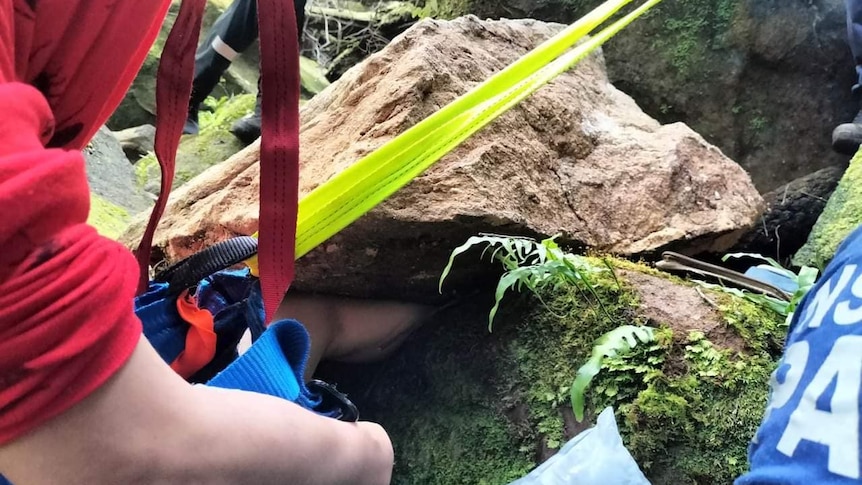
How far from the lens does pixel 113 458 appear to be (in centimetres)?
54

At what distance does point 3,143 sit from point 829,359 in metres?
0.73

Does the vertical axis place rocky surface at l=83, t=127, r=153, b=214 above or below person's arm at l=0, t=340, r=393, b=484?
below

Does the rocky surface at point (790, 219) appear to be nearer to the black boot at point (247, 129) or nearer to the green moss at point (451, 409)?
the green moss at point (451, 409)

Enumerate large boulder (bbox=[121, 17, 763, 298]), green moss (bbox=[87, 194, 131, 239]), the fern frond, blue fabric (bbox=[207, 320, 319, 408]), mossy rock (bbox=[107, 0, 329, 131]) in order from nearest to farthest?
blue fabric (bbox=[207, 320, 319, 408]) < the fern frond < large boulder (bbox=[121, 17, 763, 298]) < green moss (bbox=[87, 194, 131, 239]) < mossy rock (bbox=[107, 0, 329, 131])

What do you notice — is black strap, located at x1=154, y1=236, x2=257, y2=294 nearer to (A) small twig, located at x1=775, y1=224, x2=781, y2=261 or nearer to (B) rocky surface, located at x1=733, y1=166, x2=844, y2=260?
(B) rocky surface, located at x1=733, y1=166, x2=844, y2=260

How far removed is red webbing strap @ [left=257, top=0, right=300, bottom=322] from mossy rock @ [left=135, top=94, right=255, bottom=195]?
266cm

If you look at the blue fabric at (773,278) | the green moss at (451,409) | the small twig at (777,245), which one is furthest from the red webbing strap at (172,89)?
the small twig at (777,245)

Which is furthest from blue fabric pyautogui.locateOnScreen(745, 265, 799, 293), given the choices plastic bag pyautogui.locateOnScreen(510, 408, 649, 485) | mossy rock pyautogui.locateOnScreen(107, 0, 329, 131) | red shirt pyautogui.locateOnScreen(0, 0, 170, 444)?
mossy rock pyautogui.locateOnScreen(107, 0, 329, 131)

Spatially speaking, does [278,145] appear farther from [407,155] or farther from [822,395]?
[822,395]

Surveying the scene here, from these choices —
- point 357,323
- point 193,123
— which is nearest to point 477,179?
point 357,323

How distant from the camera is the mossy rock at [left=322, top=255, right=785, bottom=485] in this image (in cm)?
106

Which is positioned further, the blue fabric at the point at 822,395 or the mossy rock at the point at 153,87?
the mossy rock at the point at 153,87

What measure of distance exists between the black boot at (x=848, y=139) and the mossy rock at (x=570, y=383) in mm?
1418

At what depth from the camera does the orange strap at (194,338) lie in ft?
3.01
